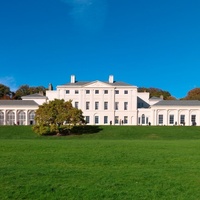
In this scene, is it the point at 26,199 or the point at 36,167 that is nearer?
the point at 26,199

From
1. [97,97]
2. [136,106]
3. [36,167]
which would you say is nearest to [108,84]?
[97,97]

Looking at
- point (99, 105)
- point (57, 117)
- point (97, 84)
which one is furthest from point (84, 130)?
point (97, 84)

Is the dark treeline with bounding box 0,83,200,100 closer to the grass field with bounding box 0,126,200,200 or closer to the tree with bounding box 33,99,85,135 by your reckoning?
the tree with bounding box 33,99,85,135

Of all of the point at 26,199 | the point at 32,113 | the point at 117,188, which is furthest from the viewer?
the point at 32,113

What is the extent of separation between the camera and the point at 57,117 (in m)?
43.4

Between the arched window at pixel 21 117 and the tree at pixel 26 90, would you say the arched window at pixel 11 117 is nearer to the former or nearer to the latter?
the arched window at pixel 21 117

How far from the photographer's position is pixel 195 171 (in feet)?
34.5

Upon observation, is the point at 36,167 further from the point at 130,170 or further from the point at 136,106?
the point at 136,106

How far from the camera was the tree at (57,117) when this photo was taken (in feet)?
141

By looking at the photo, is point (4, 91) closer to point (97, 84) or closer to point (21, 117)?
point (21, 117)

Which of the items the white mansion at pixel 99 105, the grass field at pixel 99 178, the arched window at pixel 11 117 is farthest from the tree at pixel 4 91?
the grass field at pixel 99 178

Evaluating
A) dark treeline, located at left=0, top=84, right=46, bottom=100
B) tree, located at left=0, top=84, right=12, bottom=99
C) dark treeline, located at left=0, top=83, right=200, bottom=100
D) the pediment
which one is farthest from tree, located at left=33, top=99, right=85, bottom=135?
tree, located at left=0, top=84, right=12, bottom=99

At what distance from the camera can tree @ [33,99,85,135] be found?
42875 mm

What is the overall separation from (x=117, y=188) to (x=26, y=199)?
2.52m
